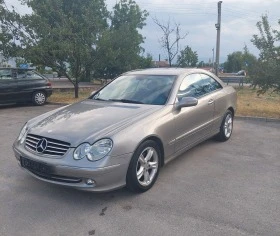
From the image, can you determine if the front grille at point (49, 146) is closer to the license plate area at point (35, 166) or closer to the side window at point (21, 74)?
the license plate area at point (35, 166)

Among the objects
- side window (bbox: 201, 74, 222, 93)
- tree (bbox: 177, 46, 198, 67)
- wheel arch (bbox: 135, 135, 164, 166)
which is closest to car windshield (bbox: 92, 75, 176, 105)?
wheel arch (bbox: 135, 135, 164, 166)

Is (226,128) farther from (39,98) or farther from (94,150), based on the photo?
(39,98)

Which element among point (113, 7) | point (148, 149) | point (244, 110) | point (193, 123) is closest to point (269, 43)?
point (244, 110)

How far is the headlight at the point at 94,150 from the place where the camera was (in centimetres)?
331

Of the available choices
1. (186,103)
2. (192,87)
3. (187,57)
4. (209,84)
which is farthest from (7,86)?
(187,57)

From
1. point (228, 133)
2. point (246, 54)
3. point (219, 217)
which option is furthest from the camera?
point (246, 54)

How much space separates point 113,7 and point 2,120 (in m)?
15.5

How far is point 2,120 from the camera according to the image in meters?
8.56

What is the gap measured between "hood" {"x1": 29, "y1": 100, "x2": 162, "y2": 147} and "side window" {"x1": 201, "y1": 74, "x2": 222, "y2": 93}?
1612 millimetres

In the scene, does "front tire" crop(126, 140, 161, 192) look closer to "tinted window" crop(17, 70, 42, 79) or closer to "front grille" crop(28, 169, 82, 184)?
"front grille" crop(28, 169, 82, 184)

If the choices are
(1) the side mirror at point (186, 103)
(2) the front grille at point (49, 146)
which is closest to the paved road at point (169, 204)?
(2) the front grille at point (49, 146)

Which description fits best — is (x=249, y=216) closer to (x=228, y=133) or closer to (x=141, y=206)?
(x=141, y=206)

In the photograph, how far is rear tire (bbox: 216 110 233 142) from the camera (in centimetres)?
586

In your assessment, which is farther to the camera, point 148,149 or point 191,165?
point 191,165
